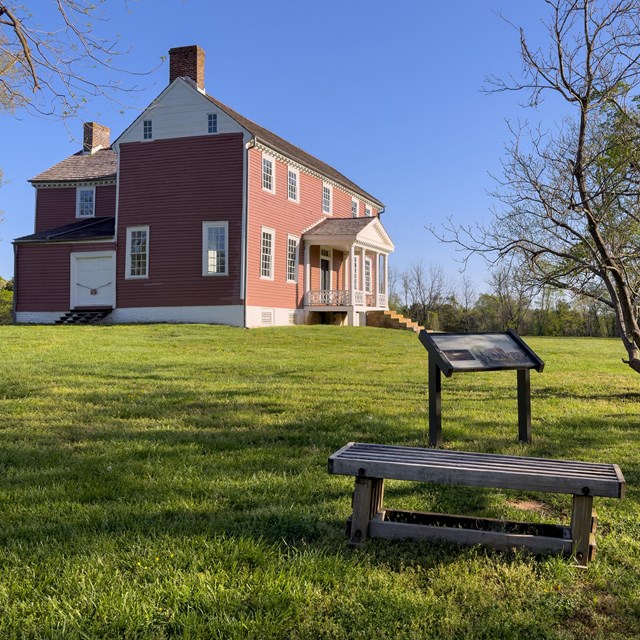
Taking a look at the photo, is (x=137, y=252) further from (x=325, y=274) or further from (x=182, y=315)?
(x=325, y=274)

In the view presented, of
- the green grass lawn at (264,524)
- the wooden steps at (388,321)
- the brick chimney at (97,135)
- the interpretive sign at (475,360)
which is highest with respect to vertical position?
the brick chimney at (97,135)

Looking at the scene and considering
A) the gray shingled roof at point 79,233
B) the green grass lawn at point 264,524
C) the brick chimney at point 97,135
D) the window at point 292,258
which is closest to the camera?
the green grass lawn at point 264,524

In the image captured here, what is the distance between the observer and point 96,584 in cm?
280

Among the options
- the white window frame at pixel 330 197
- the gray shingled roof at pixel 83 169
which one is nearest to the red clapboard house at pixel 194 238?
the white window frame at pixel 330 197

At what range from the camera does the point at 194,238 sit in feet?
74.5

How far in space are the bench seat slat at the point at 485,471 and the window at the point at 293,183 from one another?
22501mm

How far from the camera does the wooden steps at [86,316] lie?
77.2 feet

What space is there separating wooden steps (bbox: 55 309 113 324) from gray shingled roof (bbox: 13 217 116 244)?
112 inches

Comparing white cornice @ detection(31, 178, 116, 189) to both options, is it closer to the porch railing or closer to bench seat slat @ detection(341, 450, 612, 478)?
the porch railing

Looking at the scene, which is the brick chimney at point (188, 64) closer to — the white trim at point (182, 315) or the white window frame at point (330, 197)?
the white window frame at point (330, 197)

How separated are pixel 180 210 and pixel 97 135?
400 inches

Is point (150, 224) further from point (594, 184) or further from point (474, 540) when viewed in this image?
point (474, 540)

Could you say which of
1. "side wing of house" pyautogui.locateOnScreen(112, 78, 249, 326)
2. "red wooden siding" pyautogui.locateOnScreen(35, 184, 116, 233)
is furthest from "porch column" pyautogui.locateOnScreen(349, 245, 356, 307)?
"red wooden siding" pyautogui.locateOnScreen(35, 184, 116, 233)

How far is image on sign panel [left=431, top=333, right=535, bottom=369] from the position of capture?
18.6ft
